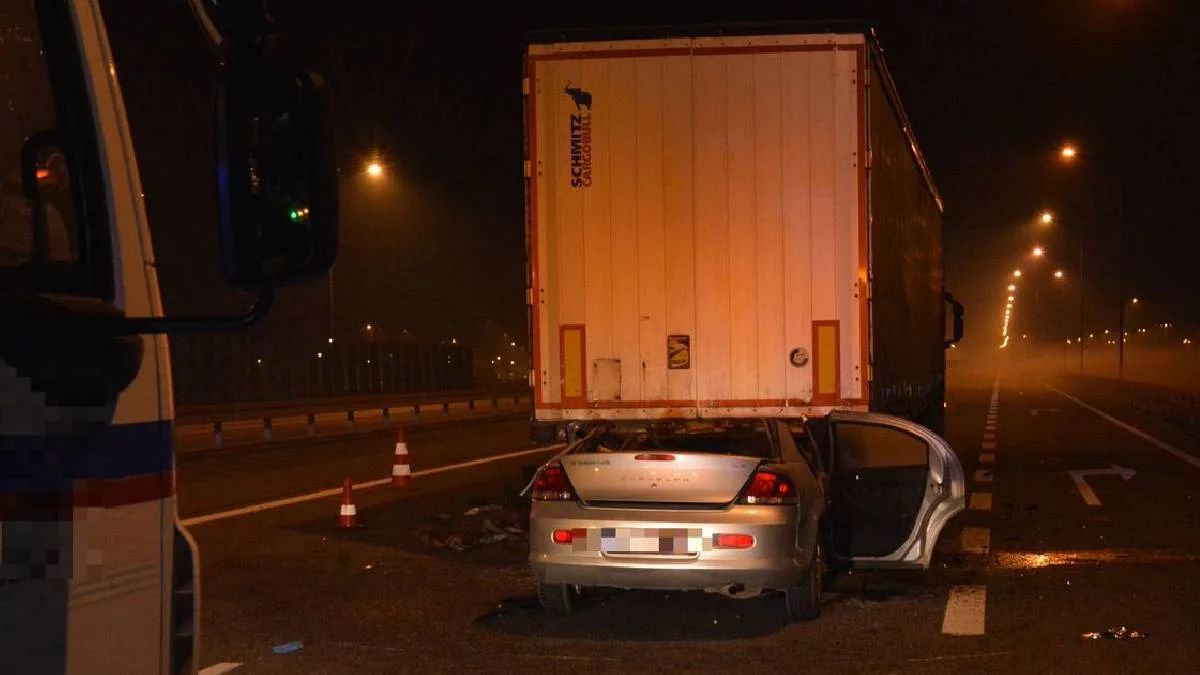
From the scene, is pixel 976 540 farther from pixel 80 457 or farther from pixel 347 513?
pixel 80 457

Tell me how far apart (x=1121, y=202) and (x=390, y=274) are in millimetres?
28016

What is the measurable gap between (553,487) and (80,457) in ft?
17.1

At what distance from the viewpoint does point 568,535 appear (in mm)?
7348

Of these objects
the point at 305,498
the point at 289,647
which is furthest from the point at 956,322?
the point at 289,647

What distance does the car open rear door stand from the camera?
27.1 feet

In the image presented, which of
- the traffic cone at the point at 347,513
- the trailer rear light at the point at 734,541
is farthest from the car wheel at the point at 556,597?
the traffic cone at the point at 347,513

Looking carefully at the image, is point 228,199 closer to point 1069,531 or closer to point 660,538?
point 660,538

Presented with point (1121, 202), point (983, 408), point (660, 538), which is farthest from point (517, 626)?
point (1121, 202)

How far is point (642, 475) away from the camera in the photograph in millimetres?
7309

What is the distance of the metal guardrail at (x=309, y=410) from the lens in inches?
1006

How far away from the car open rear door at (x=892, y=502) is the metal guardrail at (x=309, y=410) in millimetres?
15380

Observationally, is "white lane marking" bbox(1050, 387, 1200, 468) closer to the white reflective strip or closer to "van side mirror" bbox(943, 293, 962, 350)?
"van side mirror" bbox(943, 293, 962, 350)

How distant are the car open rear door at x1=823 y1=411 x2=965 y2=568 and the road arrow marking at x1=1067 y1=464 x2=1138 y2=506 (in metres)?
5.88

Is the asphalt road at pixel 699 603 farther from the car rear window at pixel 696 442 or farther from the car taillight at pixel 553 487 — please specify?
the car rear window at pixel 696 442
